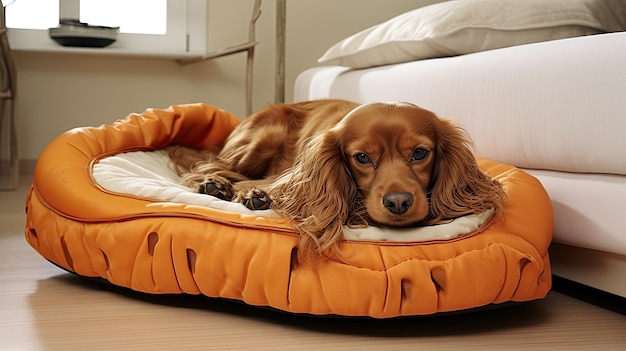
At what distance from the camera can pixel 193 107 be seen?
2.71 m

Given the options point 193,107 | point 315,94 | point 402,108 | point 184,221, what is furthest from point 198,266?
point 315,94

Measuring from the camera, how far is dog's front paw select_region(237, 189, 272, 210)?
1909 mm

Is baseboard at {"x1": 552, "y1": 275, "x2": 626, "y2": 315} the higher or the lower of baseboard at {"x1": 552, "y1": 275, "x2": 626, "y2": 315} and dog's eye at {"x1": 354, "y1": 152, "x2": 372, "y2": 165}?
the lower

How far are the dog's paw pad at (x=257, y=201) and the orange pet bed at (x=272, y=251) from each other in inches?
4.3

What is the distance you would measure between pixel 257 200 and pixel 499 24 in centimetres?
89

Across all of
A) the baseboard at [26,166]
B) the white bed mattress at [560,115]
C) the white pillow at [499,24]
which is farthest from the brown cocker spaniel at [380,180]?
the baseboard at [26,166]

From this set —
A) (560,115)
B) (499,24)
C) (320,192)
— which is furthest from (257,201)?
(499,24)

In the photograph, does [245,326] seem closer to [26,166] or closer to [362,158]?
[362,158]

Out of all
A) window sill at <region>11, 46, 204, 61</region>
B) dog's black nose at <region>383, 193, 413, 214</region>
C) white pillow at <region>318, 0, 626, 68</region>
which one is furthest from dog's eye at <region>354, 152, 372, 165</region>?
window sill at <region>11, 46, 204, 61</region>

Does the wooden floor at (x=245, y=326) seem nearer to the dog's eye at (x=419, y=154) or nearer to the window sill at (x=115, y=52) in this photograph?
the dog's eye at (x=419, y=154)

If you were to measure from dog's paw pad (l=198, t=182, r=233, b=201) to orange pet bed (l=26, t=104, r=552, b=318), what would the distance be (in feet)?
0.67

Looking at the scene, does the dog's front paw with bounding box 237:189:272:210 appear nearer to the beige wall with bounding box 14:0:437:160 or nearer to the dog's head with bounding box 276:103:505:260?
the dog's head with bounding box 276:103:505:260

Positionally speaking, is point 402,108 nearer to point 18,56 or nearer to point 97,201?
point 97,201

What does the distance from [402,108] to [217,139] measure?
1.18 m
